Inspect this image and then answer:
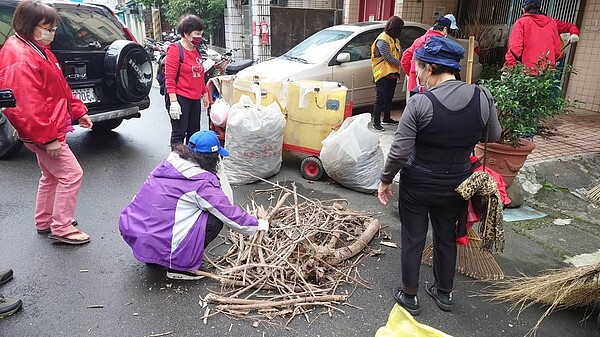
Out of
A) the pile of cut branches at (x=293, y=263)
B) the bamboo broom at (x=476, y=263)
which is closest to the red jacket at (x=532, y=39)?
the bamboo broom at (x=476, y=263)

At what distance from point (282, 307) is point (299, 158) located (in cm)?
310

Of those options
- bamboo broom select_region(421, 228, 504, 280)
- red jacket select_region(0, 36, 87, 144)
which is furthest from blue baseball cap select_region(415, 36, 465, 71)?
red jacket select_region(0, 36, 87, 144)

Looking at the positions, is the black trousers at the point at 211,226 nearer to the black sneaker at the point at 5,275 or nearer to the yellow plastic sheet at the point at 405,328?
the black sneaker at the point at 5,275

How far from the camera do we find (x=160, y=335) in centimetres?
243

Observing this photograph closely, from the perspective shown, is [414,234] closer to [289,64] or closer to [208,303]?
[208,303]

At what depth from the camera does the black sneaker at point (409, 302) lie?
8.71 feet

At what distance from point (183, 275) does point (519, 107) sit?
3.10 m

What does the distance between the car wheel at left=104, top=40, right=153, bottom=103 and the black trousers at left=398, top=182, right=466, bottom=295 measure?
13.1 feet

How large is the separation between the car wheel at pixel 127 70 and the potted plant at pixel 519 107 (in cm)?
409

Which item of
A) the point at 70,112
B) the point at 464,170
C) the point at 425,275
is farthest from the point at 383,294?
the point at 70,112

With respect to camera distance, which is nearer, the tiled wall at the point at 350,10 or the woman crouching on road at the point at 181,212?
the woman crouching on road at the point at 181,212

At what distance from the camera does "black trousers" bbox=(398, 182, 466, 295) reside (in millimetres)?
2512

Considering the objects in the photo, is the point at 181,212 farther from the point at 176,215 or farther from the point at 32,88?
the point at 32,88

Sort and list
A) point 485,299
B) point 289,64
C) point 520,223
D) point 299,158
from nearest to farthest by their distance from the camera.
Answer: point 485,299, point 520,223, point 299,158, point 289,64
